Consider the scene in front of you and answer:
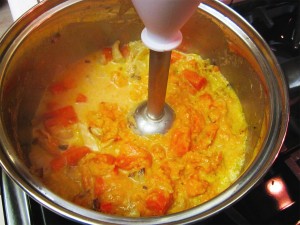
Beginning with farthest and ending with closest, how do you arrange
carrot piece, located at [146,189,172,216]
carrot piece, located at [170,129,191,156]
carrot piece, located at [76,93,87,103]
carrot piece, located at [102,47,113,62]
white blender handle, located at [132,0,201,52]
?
carrot piece, located at [102,47,113,62]
carrot piece, located at [76,93,87,103]
carrot piece, located at [170,129,191,156]
carrot piece, located at [146,189,172,216]
white blender handle, located at [132,0,201,52]

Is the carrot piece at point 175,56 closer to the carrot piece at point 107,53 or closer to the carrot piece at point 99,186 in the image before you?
the carrot piece at point 107,53

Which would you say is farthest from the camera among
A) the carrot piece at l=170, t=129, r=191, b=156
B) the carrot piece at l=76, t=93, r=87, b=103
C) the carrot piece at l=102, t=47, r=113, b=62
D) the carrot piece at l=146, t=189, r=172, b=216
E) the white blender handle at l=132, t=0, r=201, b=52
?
the carrot piece at l=102, t=47, r=113, b=62

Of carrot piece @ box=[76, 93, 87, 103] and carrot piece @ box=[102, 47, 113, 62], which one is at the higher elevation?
carrot piece @ box=[102, 47, 113, 62]

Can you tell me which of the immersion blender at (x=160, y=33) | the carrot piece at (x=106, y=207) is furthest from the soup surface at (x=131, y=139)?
the immersion blender at (x=160, y=33)

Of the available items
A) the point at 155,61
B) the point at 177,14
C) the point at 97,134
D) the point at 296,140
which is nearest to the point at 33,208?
the point at 97,134

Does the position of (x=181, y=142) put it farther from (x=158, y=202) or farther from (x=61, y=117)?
(x=61, y=117)

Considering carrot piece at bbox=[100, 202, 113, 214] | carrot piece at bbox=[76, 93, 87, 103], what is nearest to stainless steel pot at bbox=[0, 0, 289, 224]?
carrot piece at bbox=[76, 93, 87, 103]

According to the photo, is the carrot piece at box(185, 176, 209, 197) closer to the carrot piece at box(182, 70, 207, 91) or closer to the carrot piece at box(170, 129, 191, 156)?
the carrot piece at box(170, 129, 191, 156)

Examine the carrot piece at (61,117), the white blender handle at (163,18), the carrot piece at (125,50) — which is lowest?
the white blender handle at (163,18)
